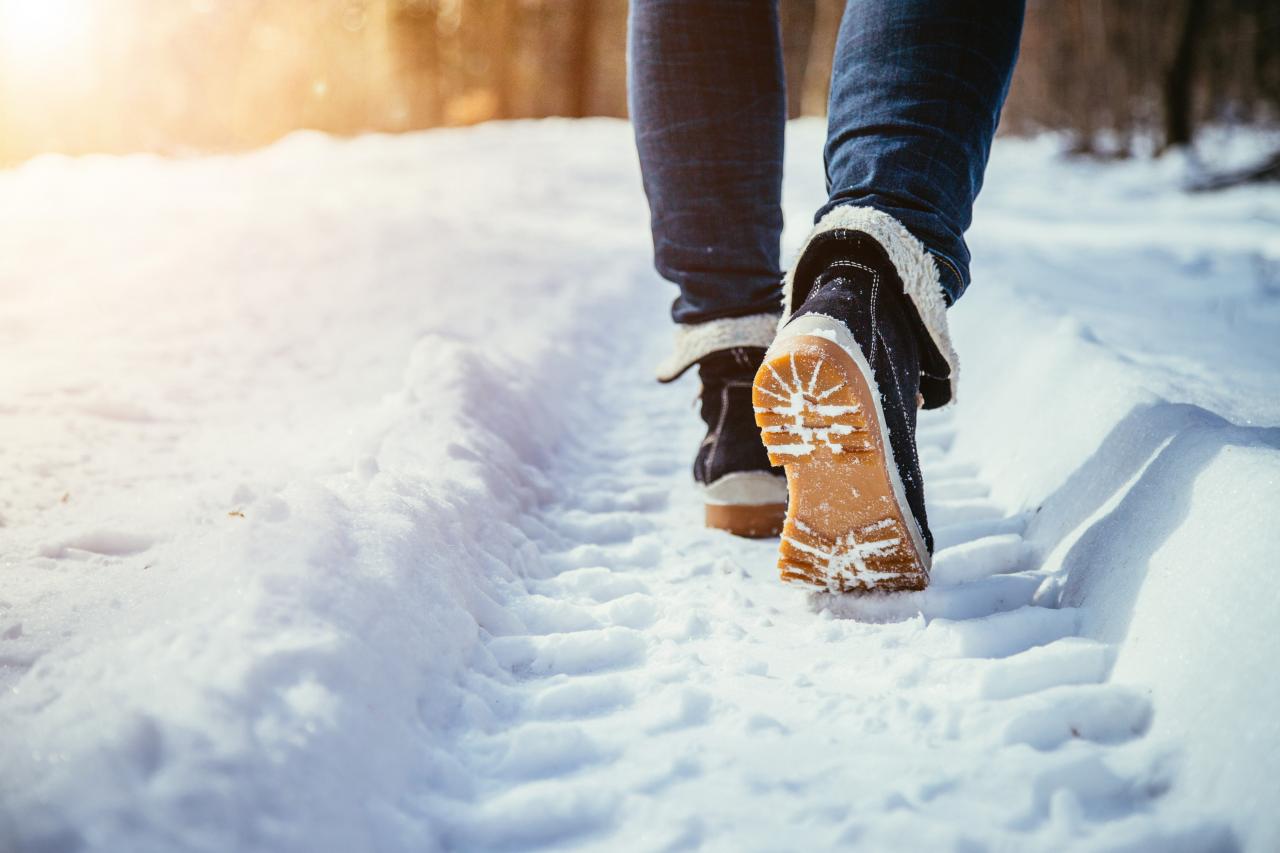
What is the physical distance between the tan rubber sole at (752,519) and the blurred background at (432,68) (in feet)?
19.4

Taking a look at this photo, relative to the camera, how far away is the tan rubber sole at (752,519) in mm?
1290

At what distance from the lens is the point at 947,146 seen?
0.97m

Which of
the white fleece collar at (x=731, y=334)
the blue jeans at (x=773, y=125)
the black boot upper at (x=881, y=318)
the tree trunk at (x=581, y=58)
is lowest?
the tree trunk at (x=581, y=58)

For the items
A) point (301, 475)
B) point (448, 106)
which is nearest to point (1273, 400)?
point (301, 475)

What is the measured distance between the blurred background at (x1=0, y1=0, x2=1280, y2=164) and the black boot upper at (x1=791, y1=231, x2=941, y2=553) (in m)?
6.13

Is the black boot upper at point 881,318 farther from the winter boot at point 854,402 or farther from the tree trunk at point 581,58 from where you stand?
the tree trunk at point 581,58

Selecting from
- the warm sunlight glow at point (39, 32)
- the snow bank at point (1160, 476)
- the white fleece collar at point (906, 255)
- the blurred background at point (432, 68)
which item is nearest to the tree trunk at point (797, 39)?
the blurred background at point (432, 68)

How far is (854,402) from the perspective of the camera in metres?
0.89

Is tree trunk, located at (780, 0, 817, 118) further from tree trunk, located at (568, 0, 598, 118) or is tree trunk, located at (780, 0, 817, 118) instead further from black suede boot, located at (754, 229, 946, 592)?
black suede boot, located at (754, 229, 946, 592)

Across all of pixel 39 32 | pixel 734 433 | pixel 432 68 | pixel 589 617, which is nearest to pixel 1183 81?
pixel 734 433

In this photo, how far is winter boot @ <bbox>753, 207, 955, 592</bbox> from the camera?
89 centimetres

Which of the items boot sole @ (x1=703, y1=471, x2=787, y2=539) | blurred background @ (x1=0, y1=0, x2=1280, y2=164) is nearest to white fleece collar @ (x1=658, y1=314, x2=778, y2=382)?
boot sole @ (x1=703, y1=471, x2=787, y2=539)

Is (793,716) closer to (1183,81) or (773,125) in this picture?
(773,125)

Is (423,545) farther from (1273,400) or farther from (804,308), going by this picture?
(1273,400)
